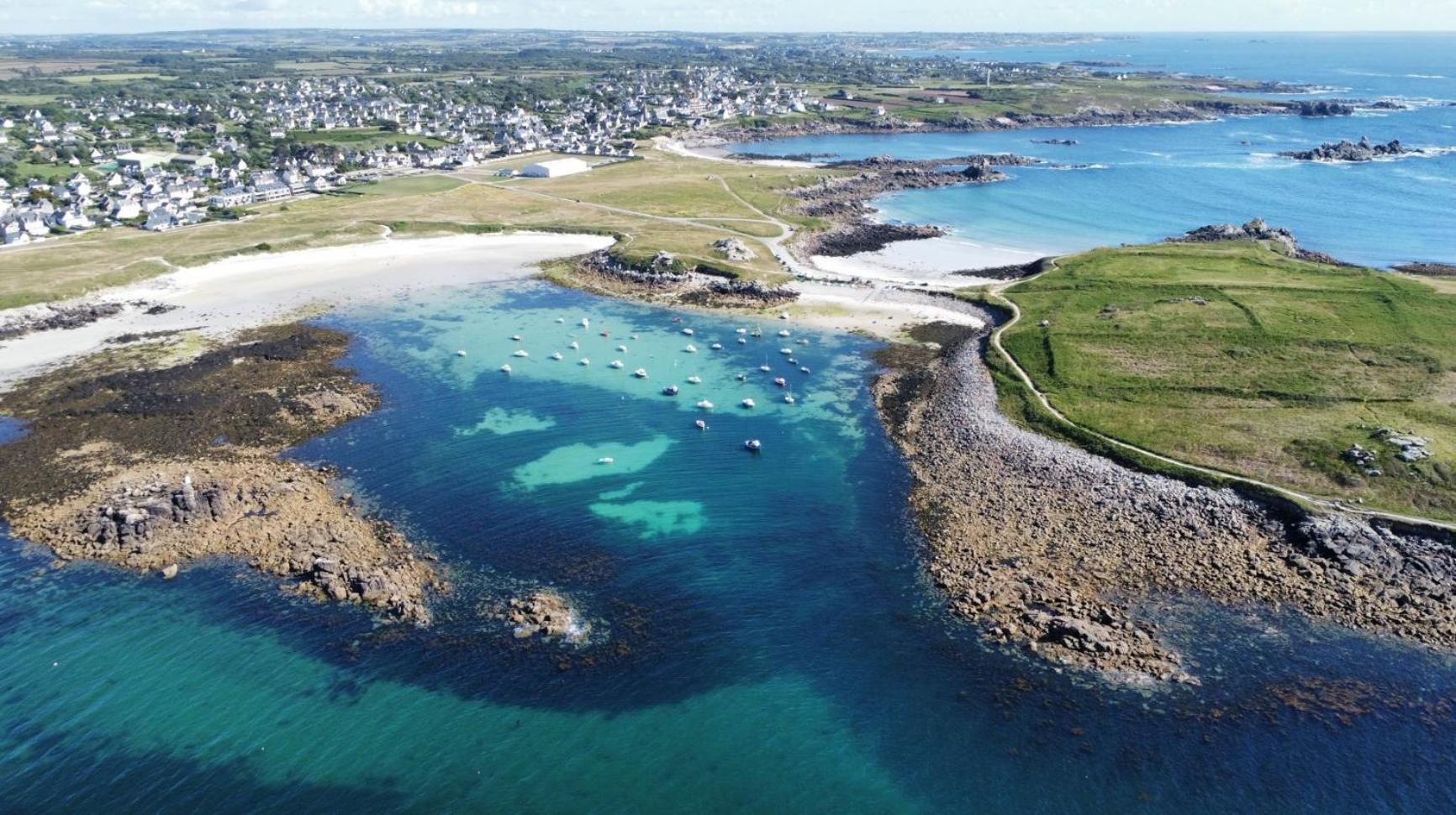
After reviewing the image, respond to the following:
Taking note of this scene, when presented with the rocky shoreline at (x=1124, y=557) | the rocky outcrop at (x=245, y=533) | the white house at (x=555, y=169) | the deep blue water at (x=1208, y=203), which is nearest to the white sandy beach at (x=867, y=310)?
the rocky shoreline at (x=1124, y=557)

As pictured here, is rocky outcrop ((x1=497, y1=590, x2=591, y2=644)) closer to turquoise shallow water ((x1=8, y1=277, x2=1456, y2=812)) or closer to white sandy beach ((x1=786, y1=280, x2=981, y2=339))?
turquoise shallow water ((x1=8, y1=277, x2=1456, y2=812))

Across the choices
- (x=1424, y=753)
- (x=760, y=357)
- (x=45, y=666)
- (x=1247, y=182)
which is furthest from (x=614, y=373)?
(x=1247, y=182)

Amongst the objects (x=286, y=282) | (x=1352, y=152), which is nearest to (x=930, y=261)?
(x=286, y=282)

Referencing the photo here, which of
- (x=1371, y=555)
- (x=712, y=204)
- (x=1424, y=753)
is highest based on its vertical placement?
(x=712, y=204)

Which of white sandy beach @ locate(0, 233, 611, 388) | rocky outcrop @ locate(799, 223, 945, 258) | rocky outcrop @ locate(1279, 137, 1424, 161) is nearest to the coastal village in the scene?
white sandy beach @ locate(0, 233, 611, 388)

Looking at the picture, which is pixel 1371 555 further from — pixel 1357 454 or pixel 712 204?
pixel 712 204

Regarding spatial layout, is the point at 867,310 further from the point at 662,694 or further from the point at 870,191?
the point at 870,191
